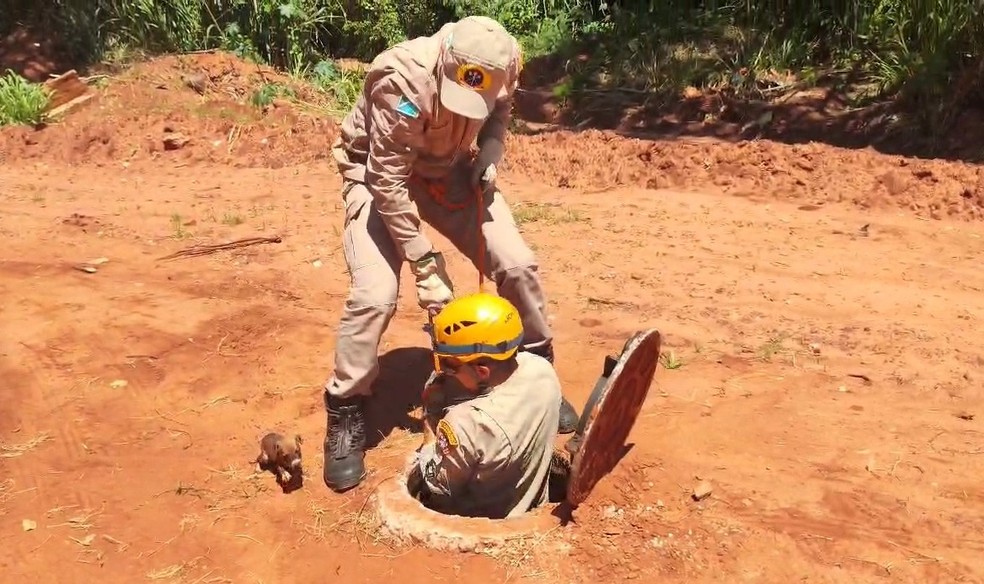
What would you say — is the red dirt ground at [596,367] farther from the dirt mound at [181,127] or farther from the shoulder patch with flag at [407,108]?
the shoulder patch with flag at [407,108]

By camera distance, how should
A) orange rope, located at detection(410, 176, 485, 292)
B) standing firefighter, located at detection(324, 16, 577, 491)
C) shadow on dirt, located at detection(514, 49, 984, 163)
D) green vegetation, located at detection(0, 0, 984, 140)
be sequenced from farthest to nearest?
green vegetation, located at detection(0, 0, 984, 140)
shadow on dirt, located at detection(514, 49, 984, 163)
orange rope, located at detection(410, 176, 485, 292)
standing firefighter, located at detection(324, 16, 577, 491)

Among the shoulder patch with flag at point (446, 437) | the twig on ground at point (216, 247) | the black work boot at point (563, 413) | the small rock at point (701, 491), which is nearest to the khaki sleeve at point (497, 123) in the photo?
the black work boot at point (563, 413)

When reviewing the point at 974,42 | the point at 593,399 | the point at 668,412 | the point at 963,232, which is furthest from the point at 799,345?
the point at 974,42

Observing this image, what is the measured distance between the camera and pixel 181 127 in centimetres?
1009

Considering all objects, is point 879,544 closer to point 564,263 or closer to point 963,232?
point 564,263

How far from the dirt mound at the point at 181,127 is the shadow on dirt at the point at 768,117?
96.8 inches

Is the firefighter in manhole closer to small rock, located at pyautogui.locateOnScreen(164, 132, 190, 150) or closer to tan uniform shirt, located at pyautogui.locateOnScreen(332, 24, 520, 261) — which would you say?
tan uniform shirt, located at pyautogui.locateOnScreen(332, 24, 520, 261)

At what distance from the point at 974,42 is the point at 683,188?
2.96 m

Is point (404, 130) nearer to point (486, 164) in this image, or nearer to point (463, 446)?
point (486, 164)

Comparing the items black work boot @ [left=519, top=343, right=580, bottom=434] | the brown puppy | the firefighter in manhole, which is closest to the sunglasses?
the firefighter in manhole

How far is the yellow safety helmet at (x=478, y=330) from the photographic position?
3379mm

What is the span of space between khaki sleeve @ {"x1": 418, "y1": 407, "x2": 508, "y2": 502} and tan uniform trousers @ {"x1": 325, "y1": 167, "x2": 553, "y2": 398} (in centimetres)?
55

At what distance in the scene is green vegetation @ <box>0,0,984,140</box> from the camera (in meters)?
9.23

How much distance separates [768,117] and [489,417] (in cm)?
778
